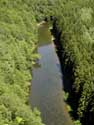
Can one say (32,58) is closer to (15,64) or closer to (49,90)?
(15,64)

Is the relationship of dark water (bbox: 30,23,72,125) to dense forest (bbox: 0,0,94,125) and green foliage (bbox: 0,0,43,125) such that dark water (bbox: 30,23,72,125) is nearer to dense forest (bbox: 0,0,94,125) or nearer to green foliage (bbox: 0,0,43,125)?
dense forest (bbox: 0,0,94,125)

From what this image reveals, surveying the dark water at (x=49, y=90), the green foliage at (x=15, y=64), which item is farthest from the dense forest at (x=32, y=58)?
the dark water at (x=49, y=90)

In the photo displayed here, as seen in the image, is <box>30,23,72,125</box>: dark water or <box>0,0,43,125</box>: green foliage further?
<box>30,23,72,125</box>: dark water

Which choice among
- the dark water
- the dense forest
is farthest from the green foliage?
the dark water

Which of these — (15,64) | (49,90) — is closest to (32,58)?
(15,64)

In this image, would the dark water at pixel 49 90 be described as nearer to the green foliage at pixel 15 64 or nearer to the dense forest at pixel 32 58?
the dense forest at pixel 32 58

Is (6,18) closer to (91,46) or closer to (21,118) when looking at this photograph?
(91,46)
